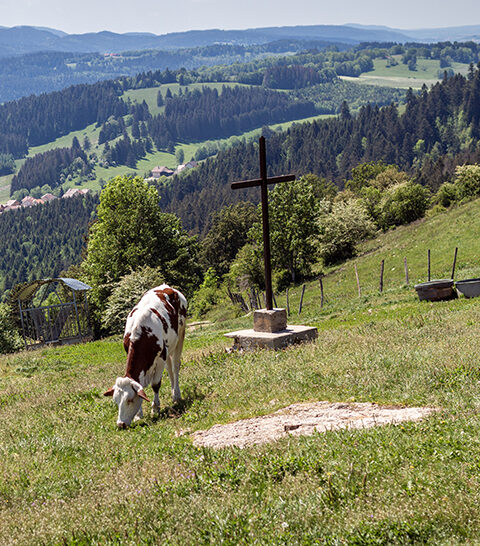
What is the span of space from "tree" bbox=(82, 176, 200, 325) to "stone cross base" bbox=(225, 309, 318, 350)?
31.9 meters

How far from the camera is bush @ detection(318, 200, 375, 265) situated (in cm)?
6762

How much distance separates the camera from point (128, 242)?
53250mm

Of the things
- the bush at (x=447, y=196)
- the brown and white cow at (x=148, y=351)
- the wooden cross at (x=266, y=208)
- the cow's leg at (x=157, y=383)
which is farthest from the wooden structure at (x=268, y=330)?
the bush at (x=447, y=196)

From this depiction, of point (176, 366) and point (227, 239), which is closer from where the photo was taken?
point (176, 366)

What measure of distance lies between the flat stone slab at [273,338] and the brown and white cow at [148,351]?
302cm

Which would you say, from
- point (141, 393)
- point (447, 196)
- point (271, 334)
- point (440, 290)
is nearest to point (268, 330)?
point (271, 334)

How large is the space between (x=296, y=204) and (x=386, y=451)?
59481mm

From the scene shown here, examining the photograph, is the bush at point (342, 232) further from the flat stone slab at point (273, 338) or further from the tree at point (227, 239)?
the flat stone slab at point (273, 338)

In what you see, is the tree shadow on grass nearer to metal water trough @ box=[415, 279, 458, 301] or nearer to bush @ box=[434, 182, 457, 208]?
metal water trough @ box=[415, 279, 458, 301]

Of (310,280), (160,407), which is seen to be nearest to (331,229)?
(310,280)

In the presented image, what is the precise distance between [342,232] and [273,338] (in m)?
54.4

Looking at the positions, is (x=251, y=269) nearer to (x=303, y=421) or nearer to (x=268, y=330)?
(x=268, y=330)

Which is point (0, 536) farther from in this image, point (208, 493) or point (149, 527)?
point (208, 493)

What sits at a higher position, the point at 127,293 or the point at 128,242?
the point at 128,242
